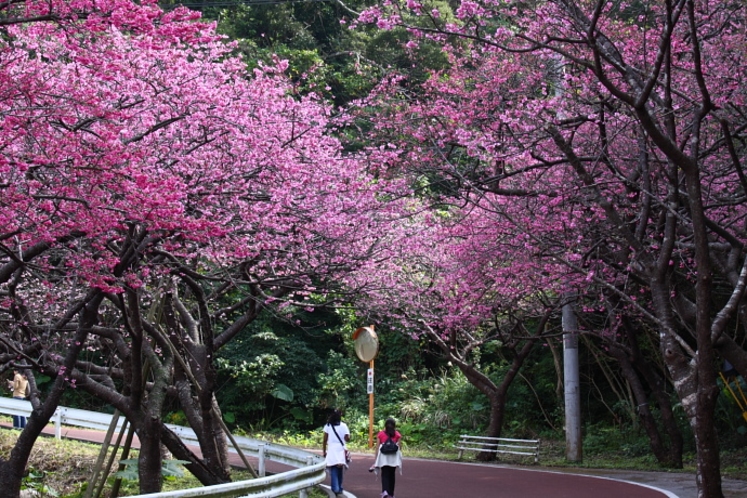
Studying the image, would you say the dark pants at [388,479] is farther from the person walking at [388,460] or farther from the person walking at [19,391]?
the person walking at [19,391]

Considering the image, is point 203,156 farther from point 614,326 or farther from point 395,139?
point 614,326

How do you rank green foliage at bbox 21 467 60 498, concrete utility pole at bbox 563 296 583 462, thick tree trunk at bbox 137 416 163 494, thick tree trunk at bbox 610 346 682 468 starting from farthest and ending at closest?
concrete utility pole at bbox 563 296 583 462, thick tree trunk at bbox 610 346 682 468, green foliage at bbox 21 467 60 498, thick tree trunk at bbox 137 416 163 494

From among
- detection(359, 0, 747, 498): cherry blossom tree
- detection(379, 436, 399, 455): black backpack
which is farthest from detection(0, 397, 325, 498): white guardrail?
detection(359, 0, 747, 498): cherry blossom tree

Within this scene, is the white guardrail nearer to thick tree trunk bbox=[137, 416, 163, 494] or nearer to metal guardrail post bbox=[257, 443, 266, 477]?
metal guardrail post bbox=[257, 443, 266, 477]

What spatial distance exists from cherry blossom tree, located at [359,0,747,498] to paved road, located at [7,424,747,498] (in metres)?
3.29

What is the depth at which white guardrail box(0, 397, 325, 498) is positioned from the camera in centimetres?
760

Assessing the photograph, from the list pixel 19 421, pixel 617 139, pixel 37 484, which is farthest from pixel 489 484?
pixel 19 421

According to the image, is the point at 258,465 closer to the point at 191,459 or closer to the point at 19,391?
the point at 191,459

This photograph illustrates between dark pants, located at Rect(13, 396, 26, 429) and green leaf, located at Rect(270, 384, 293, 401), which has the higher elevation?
green leaf, located at Rect(270, 384, 293, 401)

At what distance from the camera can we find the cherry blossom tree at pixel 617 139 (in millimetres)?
9828

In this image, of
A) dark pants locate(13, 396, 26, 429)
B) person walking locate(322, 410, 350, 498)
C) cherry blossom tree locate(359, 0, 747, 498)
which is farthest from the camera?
dark pants locate(13, 396, 26, 429)

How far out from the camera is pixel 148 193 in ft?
29.3

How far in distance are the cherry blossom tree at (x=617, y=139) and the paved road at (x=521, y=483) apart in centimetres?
329

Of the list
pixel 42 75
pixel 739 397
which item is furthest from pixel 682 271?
pixel 42 75
